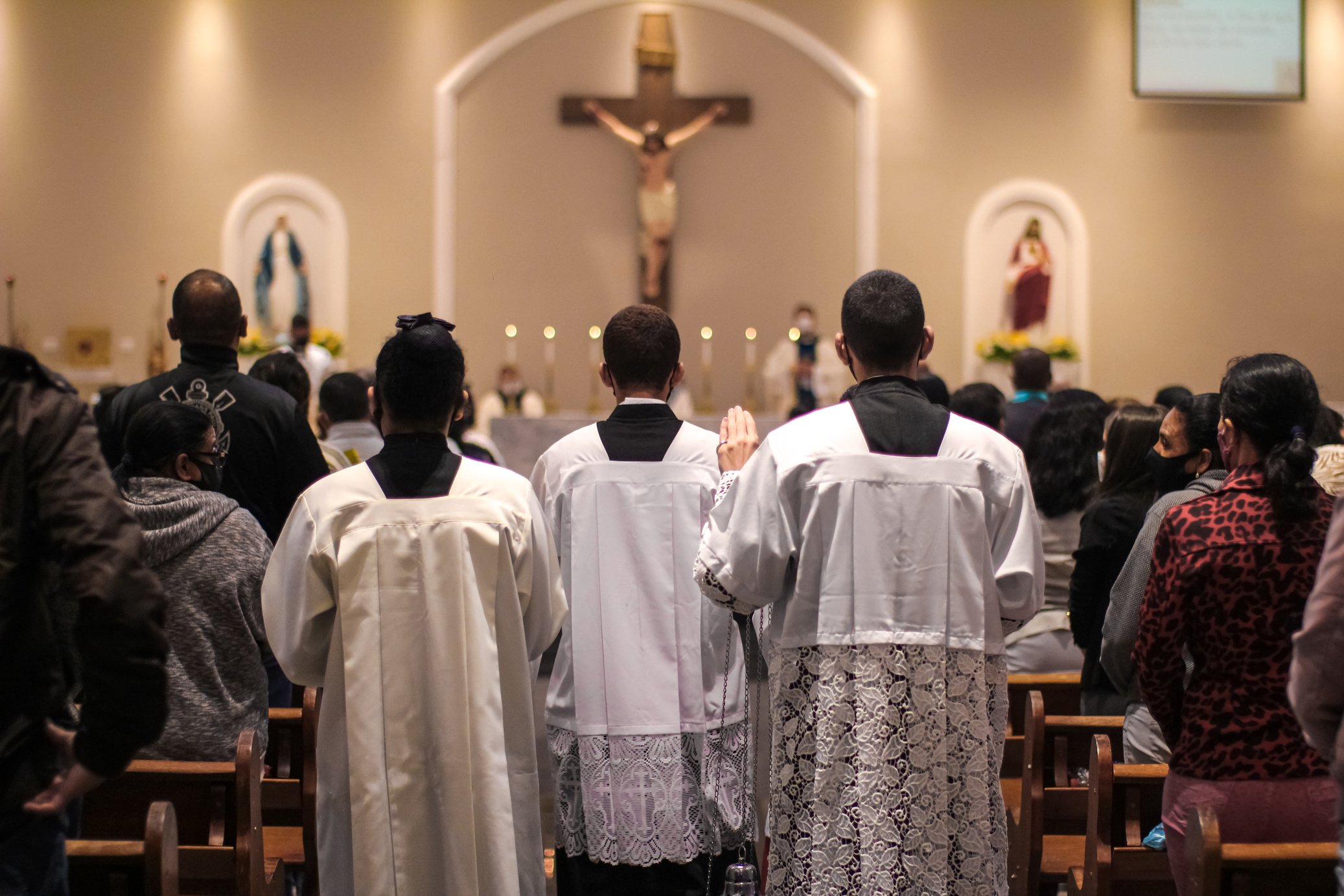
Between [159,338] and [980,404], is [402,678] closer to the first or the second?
[980,404]

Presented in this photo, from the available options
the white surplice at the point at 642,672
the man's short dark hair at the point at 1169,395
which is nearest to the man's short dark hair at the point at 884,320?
the white surplice at the point at 642,672

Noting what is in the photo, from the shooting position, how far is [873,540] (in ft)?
8.25

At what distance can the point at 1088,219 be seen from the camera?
11930 mm

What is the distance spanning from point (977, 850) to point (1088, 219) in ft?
33.7

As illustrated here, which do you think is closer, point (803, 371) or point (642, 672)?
point (642, 672)

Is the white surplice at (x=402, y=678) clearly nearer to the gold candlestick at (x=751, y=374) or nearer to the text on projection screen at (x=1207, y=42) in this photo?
the gold candlestick at (x=751, y=374)

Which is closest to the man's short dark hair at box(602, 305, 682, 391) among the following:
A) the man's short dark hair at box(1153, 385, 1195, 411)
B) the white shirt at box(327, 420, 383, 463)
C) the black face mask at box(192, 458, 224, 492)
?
the black face mask at box(192, 458, 224, 492)

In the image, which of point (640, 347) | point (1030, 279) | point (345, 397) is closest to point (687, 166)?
point (1030, 279)

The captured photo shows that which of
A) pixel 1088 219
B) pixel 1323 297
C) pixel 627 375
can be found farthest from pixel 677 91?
pixel 627 375

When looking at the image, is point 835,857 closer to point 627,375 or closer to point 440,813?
point 440,813

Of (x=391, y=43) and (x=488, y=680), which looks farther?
(x=391, y=43)

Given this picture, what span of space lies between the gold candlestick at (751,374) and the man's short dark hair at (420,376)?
8394mm

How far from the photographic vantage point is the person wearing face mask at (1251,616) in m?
2.39

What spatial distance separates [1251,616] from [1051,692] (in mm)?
1555
